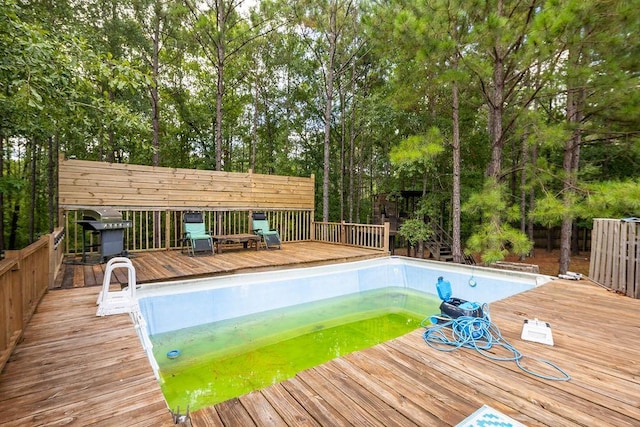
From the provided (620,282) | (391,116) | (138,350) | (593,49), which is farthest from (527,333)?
(391,116)

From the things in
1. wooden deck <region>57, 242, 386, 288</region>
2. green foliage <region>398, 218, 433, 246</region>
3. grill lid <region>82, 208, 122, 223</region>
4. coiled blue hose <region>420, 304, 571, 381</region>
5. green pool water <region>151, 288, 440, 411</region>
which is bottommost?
green pool water <region>151, 288, 440, 411</region>

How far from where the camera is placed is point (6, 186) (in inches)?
309

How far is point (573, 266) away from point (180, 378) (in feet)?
41.0

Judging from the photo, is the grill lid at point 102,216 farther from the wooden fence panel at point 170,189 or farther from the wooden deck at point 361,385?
the wooden deck at point 361,385

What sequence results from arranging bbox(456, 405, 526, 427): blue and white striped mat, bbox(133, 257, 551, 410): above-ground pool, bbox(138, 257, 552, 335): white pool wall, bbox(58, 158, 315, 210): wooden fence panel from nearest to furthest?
bbox(456, 405, 526, 427): blue and white striped mat → bbox(133, 257, 551, 410): above-ground pool → bbox(138, 257, 552, 335): white pool wall → bbox(58, 158, 315, 210): wooden fence panel

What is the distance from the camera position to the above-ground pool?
3.34m

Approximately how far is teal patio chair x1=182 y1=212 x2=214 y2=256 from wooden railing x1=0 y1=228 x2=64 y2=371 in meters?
3.16

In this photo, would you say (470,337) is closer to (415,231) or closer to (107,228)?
(107,228)

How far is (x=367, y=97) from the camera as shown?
11.2 meters

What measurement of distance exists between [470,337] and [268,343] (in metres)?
2.65

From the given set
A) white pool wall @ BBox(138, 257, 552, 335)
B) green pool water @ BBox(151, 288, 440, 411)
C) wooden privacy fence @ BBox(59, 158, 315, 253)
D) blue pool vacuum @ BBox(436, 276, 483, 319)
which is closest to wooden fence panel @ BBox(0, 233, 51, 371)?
white pool wall @ BBox(138, 257, 552, 335)

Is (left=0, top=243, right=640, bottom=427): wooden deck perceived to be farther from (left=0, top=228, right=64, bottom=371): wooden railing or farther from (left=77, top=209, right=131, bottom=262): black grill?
(left=77, top=209, right=131, bottom=262): black grill

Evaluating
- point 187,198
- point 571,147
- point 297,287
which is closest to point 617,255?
point 571,147

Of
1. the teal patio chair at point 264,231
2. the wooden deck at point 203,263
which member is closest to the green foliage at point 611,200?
the wooden deck at point 203,263
